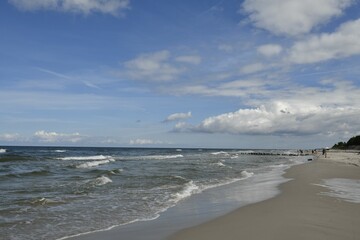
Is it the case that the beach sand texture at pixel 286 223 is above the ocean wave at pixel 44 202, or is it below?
above

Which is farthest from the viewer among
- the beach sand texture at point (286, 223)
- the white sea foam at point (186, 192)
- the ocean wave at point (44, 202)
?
the white sea foam at point (186, 192)

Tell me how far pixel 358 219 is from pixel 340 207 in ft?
5.99

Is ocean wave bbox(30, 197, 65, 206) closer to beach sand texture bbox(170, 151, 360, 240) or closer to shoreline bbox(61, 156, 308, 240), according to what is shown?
shoreline bbox(61, 156, 308, 240)

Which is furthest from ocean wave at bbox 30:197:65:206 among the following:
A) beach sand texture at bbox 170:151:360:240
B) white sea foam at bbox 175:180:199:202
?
beach sand texture at bbox 170:151:360:240

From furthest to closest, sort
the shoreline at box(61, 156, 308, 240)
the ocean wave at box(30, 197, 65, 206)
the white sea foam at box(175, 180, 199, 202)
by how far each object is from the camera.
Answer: the white sea foam at box(175, 180, 199, 202) → the ocean wave at box(30, 197, 65, 206) → the shoreline at box(61, 156, 308, 240)

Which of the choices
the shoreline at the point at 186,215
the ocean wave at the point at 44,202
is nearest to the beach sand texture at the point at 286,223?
the shoreline at the point at 186,215

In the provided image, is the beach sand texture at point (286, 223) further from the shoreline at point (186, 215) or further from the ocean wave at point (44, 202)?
the ocean wave at point (44, 202)

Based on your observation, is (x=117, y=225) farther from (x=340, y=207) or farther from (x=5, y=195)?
(x=5, y=195)

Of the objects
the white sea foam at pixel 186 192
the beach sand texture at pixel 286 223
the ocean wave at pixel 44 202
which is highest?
the beach sand texture at pixel 286 223

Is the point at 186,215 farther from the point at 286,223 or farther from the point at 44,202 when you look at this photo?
the point at 44,202

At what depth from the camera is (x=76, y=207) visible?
12781 millimetres

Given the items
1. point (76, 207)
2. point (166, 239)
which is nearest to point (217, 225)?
point (166, 239)

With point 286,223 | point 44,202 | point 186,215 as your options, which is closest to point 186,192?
point 186,215

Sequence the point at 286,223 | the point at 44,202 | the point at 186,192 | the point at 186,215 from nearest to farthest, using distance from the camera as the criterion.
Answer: the point at 286,223, the point at 186,215, the point at 44,202, the point at 186,192
